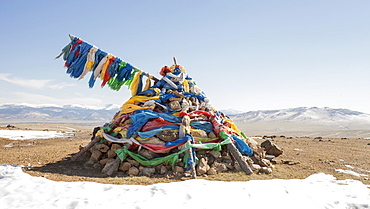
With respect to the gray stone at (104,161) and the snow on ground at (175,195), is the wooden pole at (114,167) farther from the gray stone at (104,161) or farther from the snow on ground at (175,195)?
the snow on ground at (175,195)

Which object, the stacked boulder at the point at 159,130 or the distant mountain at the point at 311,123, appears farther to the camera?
the distant mountain at the point at 311,123

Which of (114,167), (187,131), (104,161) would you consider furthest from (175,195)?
(104,161)

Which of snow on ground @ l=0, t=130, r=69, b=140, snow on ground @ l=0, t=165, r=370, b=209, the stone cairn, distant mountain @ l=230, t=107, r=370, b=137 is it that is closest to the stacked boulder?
the stone cairn

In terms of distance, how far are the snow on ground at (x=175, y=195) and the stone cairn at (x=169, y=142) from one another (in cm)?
140

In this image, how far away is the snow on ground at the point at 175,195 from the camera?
443 centimetres

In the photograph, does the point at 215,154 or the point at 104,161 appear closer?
the point at 104,161

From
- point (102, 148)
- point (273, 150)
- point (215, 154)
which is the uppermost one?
point (102, 148)

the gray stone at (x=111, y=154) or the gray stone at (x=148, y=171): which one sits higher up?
the gray stone at (x=111, y=154)

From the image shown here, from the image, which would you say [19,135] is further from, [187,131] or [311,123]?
[311,123]

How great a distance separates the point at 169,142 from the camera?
7539mm

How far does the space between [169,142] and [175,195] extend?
269cm

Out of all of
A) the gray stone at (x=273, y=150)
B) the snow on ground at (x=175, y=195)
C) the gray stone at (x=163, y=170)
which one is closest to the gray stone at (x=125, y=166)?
the gray stone at (x=163, y=170)

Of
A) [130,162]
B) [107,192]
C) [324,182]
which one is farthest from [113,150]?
[324,182]

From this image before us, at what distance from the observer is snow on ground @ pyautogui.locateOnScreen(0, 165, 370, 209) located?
4.43 m
